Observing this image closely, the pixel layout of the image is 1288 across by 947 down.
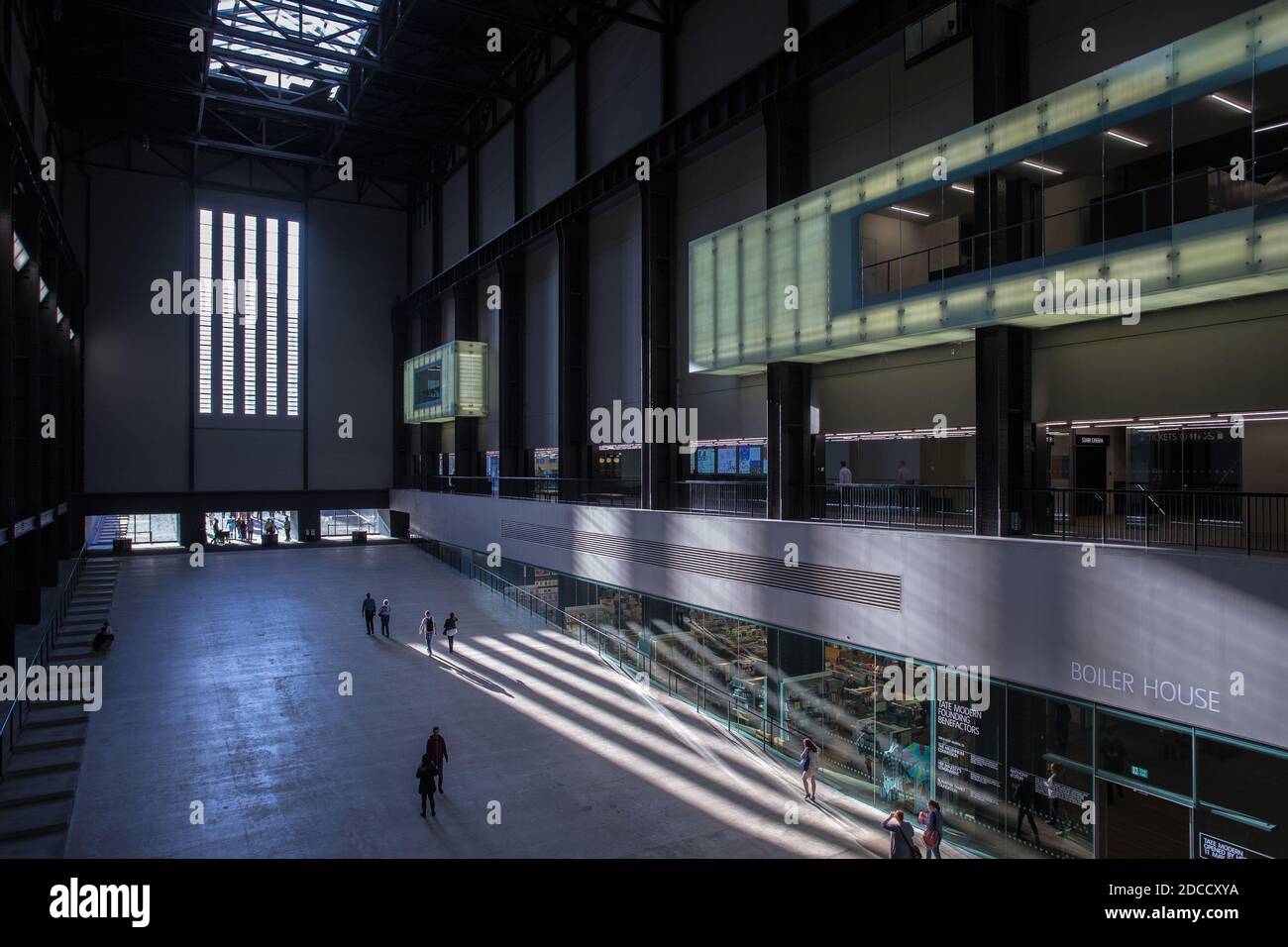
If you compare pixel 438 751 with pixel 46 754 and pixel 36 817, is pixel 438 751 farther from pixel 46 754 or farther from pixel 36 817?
pixel 46 754

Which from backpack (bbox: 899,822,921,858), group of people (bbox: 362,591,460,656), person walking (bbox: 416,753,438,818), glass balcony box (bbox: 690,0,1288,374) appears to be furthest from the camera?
group of people (bbox: 362,591,460,656)

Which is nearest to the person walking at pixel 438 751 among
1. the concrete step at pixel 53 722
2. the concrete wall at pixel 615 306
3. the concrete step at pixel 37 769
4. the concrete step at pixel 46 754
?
the concrete step at pixel 37 769

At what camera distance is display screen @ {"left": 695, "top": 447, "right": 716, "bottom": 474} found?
24688 millimetres

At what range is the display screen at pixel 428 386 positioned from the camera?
43.3 meters

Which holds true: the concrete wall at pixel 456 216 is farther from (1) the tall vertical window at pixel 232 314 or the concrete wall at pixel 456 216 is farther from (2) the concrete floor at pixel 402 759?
(2) the concrete floor at pixel 402 759

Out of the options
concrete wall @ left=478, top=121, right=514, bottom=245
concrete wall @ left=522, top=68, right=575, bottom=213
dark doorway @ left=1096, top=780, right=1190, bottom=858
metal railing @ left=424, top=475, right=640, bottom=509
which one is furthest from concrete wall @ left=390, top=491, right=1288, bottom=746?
concrete wall @ left=478, top=121, right=514, bottom=245

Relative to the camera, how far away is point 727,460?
24.0m

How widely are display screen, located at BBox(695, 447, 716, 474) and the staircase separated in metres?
17.8

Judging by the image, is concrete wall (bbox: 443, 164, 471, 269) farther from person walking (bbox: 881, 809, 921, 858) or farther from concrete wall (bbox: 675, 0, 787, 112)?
person walking (bbox: 881, 809, 921, 858)

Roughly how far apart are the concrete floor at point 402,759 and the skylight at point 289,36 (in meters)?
24.6

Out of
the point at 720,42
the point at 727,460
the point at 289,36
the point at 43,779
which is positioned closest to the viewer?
the point at 43,779

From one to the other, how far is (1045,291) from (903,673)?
7776mm

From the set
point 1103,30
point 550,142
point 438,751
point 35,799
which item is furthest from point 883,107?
point 35,799

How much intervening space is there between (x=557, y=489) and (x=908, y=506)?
60.6ft
